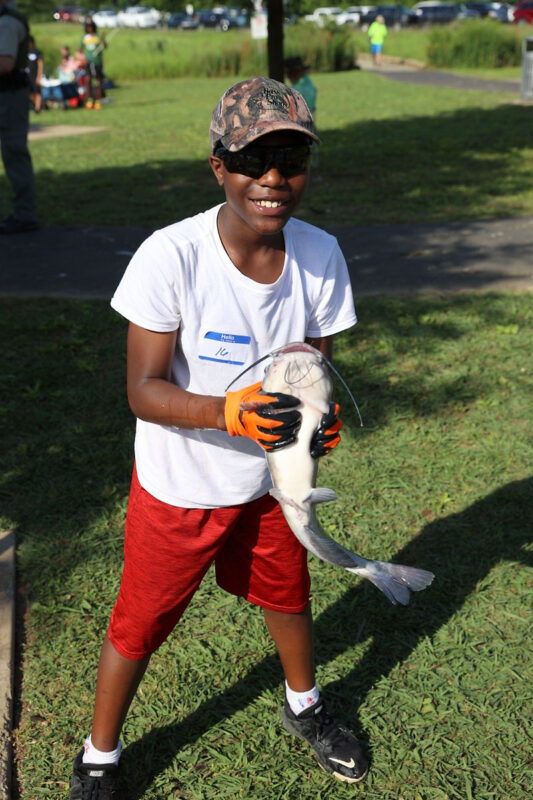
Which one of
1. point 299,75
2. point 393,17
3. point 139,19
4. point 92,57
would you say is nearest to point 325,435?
point 299,75

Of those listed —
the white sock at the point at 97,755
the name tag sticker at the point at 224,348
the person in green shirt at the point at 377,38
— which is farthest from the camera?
the person in green shirt at the point at 377,38

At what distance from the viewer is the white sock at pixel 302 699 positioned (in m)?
2.48

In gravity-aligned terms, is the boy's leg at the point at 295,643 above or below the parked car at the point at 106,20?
above

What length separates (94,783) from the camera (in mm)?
2254

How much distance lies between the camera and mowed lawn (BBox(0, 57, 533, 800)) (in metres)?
2.46

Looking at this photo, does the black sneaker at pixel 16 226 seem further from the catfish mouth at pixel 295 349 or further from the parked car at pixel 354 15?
the parked car at pixel 354 15

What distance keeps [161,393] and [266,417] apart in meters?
0.29

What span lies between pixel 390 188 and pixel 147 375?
8612 millimetres

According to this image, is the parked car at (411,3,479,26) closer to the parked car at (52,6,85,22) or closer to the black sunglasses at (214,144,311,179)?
the parked car at (52,6,85,22)

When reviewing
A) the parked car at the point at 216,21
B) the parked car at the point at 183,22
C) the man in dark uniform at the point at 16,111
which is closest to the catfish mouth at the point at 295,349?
the man in dark uniform at the point at 16,111

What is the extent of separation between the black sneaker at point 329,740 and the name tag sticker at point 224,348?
3.76 ft

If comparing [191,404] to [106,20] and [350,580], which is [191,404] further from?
[106,20]

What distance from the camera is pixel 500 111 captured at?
17.0 metres

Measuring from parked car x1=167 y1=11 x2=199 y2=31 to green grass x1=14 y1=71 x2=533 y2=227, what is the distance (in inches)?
1542
